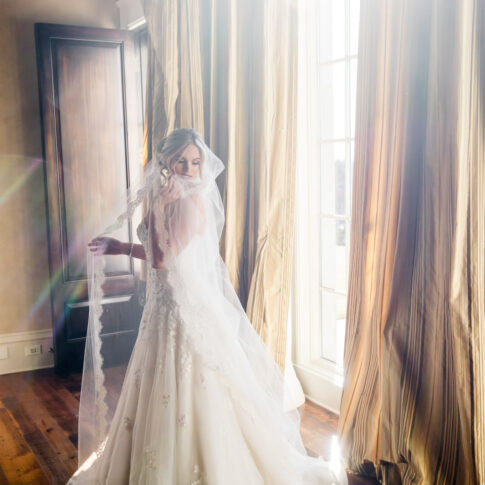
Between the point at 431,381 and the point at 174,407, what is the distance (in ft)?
3.21

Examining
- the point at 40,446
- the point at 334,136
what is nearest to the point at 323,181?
the point at 334,136

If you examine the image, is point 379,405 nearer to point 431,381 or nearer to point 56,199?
point 431,381

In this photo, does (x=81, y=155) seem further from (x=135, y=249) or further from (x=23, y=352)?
(x=135, y=249)

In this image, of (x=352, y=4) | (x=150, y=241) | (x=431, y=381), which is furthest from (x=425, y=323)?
(x=352, y=4)

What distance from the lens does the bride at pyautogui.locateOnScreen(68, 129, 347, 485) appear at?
2.11 meters

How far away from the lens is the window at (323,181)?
10.2 feet

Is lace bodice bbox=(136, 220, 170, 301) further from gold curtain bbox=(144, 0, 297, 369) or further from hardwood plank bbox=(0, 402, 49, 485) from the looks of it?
hardwood plank bbox=(0, 402, 49, 485)

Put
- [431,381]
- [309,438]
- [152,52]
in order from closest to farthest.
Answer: [431,381], [309,438], [152,52]

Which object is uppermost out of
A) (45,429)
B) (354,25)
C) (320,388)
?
(354,25)

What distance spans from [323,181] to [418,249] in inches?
49.7

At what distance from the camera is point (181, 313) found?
2223 mm

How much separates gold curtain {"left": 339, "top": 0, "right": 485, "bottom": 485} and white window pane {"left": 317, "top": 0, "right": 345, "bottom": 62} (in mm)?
806

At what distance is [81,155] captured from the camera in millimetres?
4258

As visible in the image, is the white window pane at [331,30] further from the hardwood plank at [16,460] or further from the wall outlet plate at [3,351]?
the wall outlet plate at [3,351]
